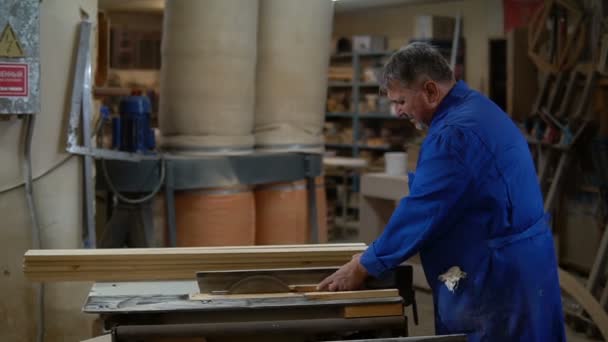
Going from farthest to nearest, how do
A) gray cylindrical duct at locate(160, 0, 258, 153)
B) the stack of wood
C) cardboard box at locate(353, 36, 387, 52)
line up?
cardboard box at locate(353, 36, 387, 52) → gray cylindrical duct at locate(160, 0, 258, 153) → the stack of wood

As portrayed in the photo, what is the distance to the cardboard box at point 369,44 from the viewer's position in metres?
8.89

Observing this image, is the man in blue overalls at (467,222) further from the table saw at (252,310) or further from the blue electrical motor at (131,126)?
the blue electrical motor at (131,126)

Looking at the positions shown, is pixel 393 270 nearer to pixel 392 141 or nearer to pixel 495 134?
pixel 495 134

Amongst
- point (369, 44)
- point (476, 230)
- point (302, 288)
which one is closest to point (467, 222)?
point (476, 230)

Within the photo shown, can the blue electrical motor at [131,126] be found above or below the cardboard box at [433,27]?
below

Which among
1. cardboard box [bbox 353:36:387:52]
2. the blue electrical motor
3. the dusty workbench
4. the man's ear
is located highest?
cardboard box [bbox 353:36:387:52]

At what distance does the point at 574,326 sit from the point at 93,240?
296 cm

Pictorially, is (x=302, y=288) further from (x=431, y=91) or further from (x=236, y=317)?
(x=431, y=91)

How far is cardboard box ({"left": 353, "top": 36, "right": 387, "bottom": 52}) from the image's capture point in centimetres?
889

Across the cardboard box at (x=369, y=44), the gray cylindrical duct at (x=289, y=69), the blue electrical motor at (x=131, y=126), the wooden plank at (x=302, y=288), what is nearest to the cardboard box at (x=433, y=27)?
the cardboard box at (x=369, y=44)

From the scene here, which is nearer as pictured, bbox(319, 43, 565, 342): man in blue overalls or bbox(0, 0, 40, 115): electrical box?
bbox(319, 43, 565, 342): man in blue overalls

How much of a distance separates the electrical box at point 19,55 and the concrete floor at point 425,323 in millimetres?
2310

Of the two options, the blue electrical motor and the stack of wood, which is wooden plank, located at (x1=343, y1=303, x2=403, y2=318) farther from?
the blue electrical motor

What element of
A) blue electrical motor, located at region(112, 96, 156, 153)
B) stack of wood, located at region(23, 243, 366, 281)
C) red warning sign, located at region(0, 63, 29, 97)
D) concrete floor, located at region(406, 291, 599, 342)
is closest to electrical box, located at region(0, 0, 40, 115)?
red warning sign, located at region(0, 63, 29, 97)
